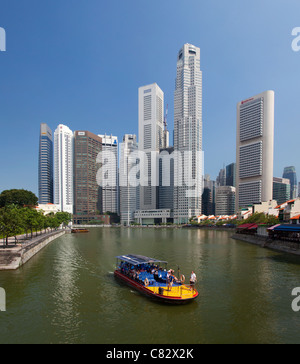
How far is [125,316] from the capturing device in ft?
61.0

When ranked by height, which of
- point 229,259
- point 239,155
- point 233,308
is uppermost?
point 239,155

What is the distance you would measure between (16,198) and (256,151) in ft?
533

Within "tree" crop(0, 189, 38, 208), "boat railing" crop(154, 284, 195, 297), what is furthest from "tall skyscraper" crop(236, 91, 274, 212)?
"boat railing" crop(154, 284, 195, 297)

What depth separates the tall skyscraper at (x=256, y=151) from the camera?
587 feet

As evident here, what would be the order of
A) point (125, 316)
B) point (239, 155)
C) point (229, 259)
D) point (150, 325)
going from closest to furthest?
point (150, 325)
point (125, 316)
point (229, 259)
point (239, 155)

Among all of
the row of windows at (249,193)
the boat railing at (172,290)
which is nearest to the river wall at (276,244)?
the boat railing at (172,290)

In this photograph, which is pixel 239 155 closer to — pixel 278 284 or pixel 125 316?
pixel 278 284

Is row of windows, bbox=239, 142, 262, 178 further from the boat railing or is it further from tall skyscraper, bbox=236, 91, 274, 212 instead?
the boat railing

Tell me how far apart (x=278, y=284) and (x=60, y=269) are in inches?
1104

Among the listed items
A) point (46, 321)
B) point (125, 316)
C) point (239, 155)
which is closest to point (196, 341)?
point (125, 316)

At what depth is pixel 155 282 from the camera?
23844 mm

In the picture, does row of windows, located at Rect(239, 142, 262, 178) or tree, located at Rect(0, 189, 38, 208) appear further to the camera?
row of windows, located at Rect(239, 142, 262, 178)

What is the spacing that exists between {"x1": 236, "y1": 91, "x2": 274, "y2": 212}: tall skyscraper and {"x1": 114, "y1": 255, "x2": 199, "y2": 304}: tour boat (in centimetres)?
16016

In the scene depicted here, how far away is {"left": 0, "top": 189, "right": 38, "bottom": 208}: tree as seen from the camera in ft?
357
